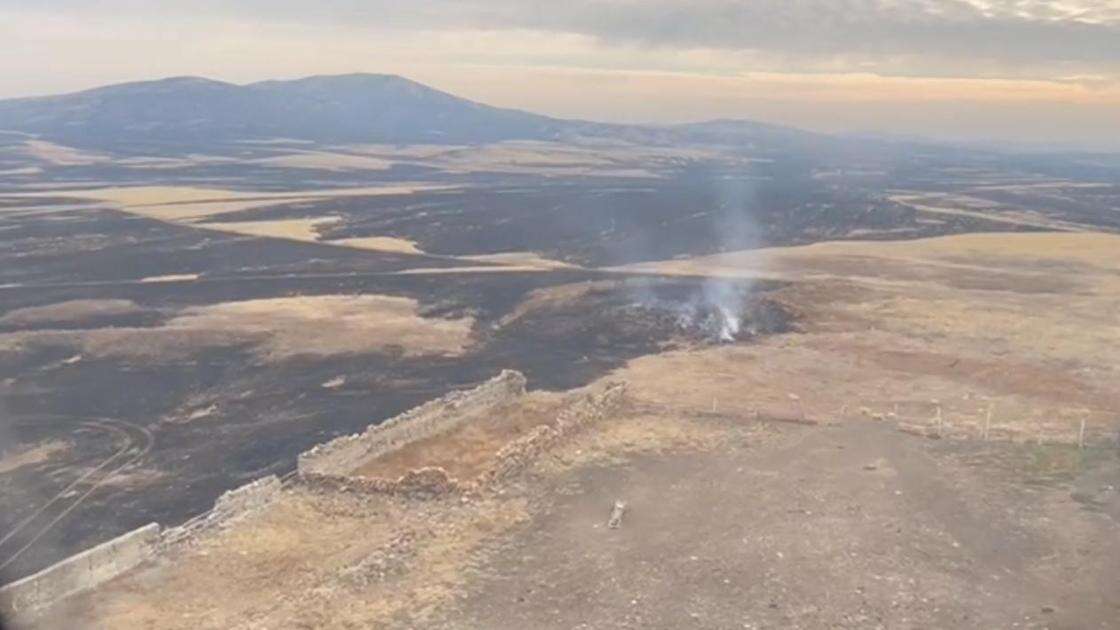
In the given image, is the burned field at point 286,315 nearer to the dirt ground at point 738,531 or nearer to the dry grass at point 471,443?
the dry grass at point 471,443

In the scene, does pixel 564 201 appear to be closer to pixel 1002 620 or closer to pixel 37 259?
pixel 37 259

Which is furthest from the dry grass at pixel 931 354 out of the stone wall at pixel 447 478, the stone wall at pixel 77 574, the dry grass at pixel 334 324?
the stone wall at pixel 77 574

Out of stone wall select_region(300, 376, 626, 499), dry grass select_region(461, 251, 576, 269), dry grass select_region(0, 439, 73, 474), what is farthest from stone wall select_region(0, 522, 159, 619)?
dry grass select_region(461, 251, 576, 269)

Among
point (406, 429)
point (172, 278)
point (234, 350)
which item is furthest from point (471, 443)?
point (172, 278)

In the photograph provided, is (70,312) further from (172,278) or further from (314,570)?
(314,570)

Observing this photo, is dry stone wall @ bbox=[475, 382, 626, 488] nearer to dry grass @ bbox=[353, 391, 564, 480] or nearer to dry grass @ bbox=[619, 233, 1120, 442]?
dry grass @ bbox=[353, 391, 564, 480]

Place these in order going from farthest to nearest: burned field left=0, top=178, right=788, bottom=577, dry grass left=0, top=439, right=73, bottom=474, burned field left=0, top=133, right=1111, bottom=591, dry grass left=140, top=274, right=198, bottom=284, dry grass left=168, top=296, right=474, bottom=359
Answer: dry grass left=140, top=274, right=198, bottom=284
dry grass left=168, top=296, right=474, bottom=359
burned field left=0, top=133, right=1111, bottom=591
dry grass left=0, top=439, right=73, bottom=474
burned field left=0, top=178, right=788, bottom=577
